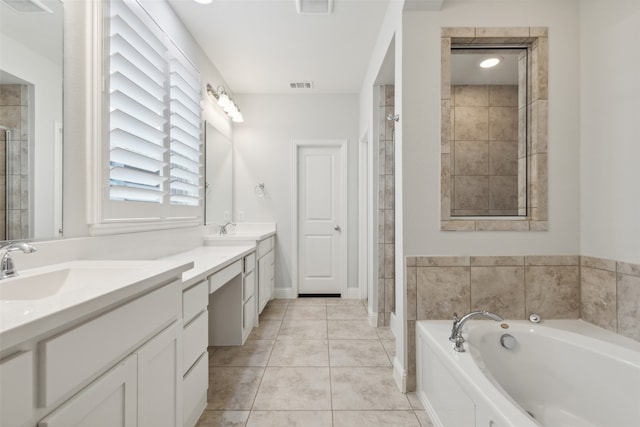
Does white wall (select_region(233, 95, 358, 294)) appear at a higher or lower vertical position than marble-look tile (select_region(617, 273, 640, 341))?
higher

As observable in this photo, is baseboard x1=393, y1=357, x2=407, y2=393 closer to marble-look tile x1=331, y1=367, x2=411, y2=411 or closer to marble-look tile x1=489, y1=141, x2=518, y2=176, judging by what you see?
marble-look tile x1=331, y1=367, x2=411, y2=411

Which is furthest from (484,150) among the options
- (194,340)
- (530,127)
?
(194,340)

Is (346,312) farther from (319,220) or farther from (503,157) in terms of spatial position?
(503,157)

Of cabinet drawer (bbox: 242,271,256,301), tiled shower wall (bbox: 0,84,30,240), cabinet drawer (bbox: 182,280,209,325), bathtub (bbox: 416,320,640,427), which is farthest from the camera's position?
cabinet drawer (bbox: 242,271,256,301)

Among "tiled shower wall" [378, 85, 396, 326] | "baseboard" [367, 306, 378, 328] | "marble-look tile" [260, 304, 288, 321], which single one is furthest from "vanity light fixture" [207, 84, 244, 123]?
"baseboard" [367, 306, 378, 328]

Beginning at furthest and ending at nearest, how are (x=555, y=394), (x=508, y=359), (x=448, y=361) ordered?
(x=508, y=359), (x=555, y=394), (x=448, y=361)

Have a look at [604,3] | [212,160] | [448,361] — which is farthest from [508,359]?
[212,160]

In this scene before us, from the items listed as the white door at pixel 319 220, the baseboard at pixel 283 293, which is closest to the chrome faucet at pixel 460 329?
the white door at pixel 319 220

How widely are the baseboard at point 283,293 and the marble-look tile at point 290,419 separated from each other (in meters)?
2.22

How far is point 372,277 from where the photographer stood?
2.98m

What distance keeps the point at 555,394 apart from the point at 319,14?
9.42ft

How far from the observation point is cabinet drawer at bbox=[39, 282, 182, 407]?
0.65 metres

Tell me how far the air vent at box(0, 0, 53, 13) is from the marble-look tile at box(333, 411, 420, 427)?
2.26 meters

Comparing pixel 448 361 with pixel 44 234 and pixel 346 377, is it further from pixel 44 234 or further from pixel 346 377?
pixel 44 234
